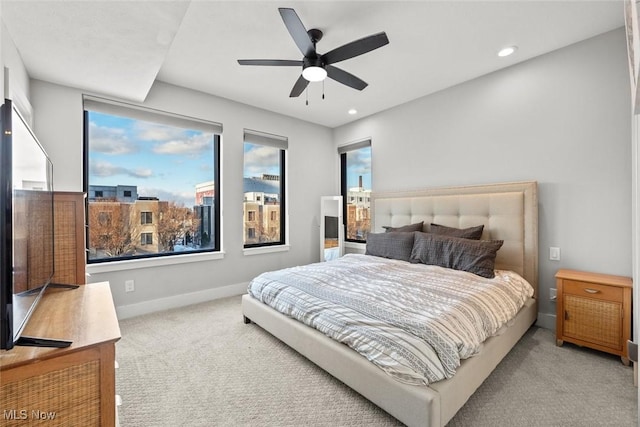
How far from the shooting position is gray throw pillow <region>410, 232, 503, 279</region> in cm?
259

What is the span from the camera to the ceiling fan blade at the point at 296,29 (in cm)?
169

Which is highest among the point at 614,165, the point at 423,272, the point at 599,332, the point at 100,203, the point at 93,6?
the point at 93,6

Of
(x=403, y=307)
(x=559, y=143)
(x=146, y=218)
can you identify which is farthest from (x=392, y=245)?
(x=146, y=218)

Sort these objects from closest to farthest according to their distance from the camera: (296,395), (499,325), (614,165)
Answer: (296,395)
(499,325)
(614,165)

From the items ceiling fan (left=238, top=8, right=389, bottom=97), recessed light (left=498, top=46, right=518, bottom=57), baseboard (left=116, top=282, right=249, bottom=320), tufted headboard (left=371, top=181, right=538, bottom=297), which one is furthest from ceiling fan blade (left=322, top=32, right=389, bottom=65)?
baseboard (left=116, top=282, right=249, bottom=320)

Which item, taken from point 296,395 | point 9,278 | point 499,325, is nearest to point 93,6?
point 9,278

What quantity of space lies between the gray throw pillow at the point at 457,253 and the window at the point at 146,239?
10.0 feet

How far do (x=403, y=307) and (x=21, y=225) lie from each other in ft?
6.50

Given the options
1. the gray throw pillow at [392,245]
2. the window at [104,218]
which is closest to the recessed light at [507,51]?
the gray throw pillow at [392,245]

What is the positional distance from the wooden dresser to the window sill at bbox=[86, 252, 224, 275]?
197cm

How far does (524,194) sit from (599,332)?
1288 mm

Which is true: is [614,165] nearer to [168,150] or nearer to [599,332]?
[599,332]

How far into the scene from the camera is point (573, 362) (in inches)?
84.4

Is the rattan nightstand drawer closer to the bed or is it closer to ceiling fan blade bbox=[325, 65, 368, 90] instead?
the bed
